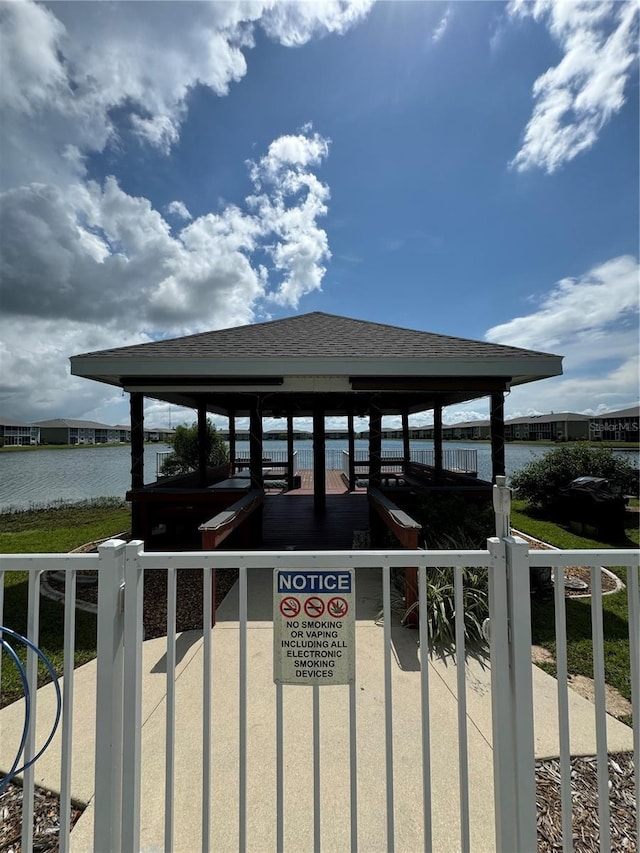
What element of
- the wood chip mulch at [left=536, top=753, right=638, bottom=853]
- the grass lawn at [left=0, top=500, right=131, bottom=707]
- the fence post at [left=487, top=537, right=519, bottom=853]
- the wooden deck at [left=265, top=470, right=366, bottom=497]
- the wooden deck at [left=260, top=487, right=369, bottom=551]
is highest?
the fence post at [left=487, top=537, right=519, bottom=853]

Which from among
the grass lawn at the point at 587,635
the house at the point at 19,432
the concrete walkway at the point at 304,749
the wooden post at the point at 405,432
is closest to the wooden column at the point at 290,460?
the wooden post at the point at 405,432

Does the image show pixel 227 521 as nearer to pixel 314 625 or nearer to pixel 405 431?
pixel 314 625

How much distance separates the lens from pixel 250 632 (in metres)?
3.56

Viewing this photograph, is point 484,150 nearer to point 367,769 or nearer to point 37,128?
point 37,128

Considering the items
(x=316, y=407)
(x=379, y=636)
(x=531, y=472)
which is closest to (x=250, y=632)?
(x=379, y=636)

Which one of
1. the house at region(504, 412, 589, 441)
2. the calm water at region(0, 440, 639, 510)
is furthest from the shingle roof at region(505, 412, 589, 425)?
the calm water at region(0, 440, 639, 510)

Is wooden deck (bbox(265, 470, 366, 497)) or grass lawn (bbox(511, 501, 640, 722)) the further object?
wooden deck (bbox(265, 470, 366, 497))

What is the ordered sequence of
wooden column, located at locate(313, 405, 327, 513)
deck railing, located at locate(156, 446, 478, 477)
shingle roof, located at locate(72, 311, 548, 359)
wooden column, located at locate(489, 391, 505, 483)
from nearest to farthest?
1. shingle roof, located at locate(72, 311, 548, 359)
2. wooden column, located at locate(489, 391, 505, 483)
3. wooden column, located at locate(313, 405, 327, 513)
4. deck railing, located at locate(156, 446, 478, 477)

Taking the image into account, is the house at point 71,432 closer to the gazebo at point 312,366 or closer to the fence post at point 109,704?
the gazebo at point 312,366

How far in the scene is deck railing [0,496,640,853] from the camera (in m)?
1.37

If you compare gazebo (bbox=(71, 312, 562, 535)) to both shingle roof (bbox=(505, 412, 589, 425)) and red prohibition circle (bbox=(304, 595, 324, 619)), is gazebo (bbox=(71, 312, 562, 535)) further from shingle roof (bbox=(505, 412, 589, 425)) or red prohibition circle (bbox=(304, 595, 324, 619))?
shingle roof (bbox=(505, 412, 589, 425))

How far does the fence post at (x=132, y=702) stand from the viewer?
1400mm

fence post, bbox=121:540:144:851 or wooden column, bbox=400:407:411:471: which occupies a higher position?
wooden column, bbox=400:407:411:471

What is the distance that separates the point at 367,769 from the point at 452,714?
2.52 ft
